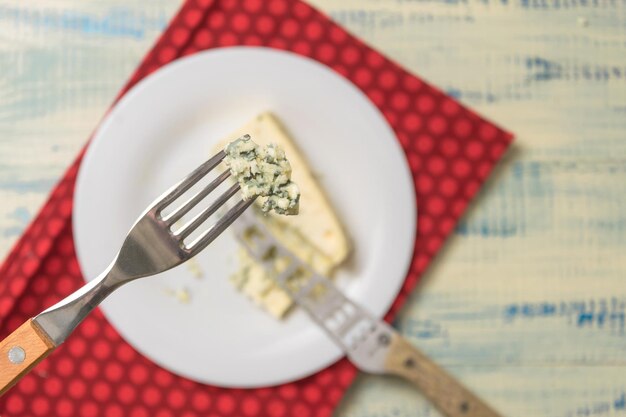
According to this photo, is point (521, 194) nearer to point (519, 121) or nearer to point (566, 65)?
point (519, 121)

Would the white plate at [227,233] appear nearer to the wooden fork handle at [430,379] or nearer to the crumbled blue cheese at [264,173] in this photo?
the wooden fork handle at [430,379]

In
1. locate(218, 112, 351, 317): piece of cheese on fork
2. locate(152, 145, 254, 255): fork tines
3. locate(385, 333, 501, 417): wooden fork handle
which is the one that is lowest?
locate(385, 333, 501, 417): wooden fork handle

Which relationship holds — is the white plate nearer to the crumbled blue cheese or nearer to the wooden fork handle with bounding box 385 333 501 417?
the wooden fork handle with bounding box 385 333 501 417

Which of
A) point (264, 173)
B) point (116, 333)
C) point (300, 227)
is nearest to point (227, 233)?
point (300, 227)

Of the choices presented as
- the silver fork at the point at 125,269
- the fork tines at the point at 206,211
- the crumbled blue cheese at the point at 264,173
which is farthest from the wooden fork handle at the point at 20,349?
the crumbled blue cheese at the point at 264,173

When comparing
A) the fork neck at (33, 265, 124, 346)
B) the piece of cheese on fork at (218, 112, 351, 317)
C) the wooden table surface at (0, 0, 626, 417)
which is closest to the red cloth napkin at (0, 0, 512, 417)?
the wooden table surface at (0, 0, 626, 417)

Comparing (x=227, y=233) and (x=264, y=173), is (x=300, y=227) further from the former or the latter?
(x=264, y=173)
